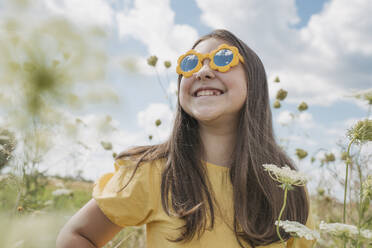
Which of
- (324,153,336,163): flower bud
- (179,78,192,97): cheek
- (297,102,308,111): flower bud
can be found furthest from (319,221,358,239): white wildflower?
(297,102,308,111): flower bud

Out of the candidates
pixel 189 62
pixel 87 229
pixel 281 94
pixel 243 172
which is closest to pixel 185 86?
pixel 189 62

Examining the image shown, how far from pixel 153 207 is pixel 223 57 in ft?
1.71

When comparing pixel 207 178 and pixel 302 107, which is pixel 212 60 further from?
pixel 302 107

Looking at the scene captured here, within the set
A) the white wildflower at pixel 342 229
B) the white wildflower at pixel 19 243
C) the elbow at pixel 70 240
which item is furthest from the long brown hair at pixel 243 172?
the white wildflower at pixel 342 229

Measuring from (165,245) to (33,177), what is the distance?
831 millimetres

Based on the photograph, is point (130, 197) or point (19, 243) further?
point (130, 197)

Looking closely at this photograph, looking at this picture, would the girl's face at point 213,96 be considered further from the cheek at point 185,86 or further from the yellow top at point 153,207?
the yellow top at point 153,207

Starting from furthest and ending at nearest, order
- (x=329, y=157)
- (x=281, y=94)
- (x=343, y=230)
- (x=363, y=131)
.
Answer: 1. (x=281, y=94)
2. (x=329, y=157)
3. (x=363, y=131)
4. (x=343, y=230)

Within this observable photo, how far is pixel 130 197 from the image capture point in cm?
103

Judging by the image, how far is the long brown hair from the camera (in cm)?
101

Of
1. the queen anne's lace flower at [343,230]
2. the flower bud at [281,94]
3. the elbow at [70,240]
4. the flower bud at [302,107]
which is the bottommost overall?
the elbow at [70,240]

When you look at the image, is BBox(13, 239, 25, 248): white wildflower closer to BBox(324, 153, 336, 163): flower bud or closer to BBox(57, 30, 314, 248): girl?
BBox(57, 30, 314, 248): girl

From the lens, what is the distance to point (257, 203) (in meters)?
1.07

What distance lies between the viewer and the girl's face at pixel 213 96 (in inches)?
42.0
